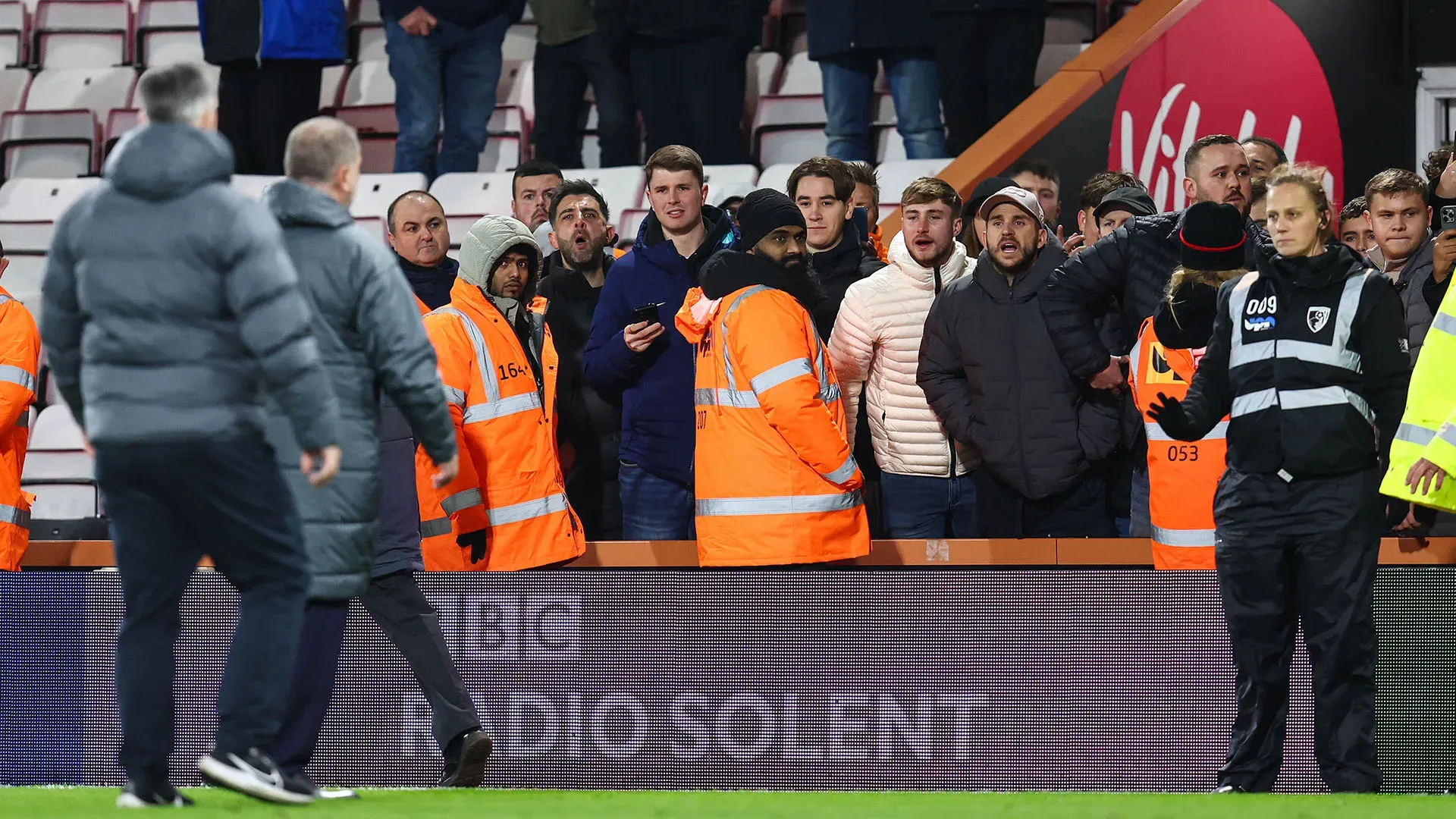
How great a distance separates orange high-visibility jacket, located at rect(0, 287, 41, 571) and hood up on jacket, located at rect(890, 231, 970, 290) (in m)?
3.22

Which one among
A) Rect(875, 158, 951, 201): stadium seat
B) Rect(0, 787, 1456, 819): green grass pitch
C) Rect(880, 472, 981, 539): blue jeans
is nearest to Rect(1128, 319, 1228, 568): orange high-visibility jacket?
Rect(880, 472, 981, 539): blue jeans

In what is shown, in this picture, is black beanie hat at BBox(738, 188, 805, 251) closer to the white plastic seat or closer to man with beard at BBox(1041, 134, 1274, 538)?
man with beard at BBox(1041, 134, 1274, 538)

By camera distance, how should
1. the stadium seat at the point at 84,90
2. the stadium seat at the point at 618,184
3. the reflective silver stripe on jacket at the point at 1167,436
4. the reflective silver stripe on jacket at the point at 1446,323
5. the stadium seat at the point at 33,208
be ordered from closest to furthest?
the reflective silver stripe on jacket at the point at 1446,323, the reflective silver stripe on jacket at the point at 1167,436, the stadium seat at the point at 618,184, the stadium seat at the point at 33,208, the stadium seat at the point at 84,90

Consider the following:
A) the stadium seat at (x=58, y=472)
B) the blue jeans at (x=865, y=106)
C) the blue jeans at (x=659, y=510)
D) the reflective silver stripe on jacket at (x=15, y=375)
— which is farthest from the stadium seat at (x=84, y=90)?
the blue jeans at (x=659, y=510)

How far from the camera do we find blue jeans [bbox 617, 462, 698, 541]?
23.4 ft

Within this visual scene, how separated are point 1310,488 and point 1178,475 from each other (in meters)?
0.86

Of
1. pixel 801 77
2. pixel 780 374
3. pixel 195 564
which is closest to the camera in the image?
pixel 195 564

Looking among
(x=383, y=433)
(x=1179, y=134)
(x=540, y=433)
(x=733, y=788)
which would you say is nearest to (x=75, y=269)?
(x=383, y=433)

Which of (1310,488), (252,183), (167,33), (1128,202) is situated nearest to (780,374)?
(1310,488)

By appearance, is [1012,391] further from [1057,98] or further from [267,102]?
[267,102]

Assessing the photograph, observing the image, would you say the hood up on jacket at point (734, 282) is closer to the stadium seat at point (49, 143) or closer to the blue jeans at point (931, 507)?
the blue jeans at point (931, 507)

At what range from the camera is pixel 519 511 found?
21.3 ft

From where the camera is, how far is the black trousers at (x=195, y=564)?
4.45 meters

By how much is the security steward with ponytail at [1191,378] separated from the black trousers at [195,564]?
9.89 ft
